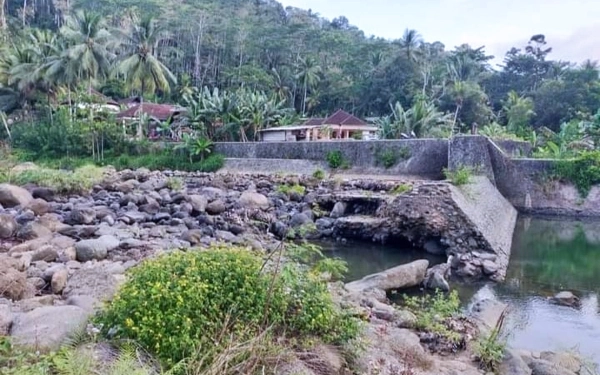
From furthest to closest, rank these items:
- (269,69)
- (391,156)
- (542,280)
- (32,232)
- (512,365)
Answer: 1. (269,69)
2. (391,156)
3. (542,280)
4. (32,232)
5. (512,365)

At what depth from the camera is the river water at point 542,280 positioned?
8.34 meters

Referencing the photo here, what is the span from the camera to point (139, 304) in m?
4.13

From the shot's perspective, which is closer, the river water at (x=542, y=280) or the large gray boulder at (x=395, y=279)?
the river water at (x=542, y=280)

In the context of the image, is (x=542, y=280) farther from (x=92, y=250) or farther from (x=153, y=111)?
(x=153, y=111)

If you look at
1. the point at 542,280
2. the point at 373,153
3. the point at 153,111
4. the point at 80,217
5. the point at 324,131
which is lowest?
the point at 542,280

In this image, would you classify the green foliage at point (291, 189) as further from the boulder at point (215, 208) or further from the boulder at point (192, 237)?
the boulder at point (192, 237)

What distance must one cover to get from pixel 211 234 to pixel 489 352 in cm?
880

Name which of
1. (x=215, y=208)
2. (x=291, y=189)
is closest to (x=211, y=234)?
(x=215, y=208)

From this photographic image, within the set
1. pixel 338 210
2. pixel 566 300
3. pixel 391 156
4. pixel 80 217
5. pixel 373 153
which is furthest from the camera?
pixel 373 153

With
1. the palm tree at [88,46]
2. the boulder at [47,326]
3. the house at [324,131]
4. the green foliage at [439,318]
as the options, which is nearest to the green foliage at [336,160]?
the house at [324,131]

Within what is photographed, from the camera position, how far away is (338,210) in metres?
16.9

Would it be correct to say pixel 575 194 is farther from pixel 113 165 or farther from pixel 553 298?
pixel 113 165

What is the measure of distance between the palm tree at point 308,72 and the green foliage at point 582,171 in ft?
98.6

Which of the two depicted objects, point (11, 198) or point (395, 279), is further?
point (11, 198)
